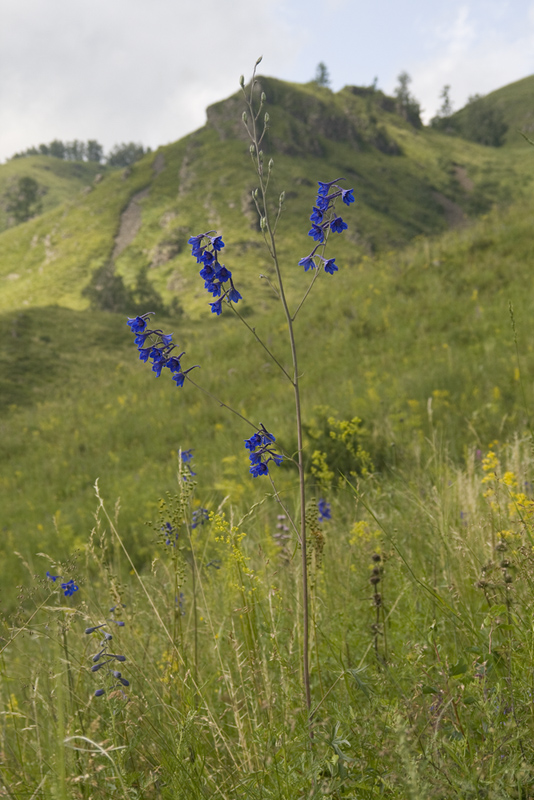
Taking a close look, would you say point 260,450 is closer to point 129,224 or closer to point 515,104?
point 129,224

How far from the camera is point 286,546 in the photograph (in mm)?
3123

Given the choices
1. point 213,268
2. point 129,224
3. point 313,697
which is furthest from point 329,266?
point 129,224

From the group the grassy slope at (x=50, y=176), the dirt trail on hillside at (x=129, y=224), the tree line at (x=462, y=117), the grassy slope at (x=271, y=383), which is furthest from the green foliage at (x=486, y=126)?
the grassy slope at (x=271, y=383)

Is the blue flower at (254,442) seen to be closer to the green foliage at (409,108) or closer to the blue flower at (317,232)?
the blue flower at (317,232)

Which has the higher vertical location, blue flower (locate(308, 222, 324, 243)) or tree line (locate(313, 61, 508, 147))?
tree line (locate(313, 61, 508, 147))

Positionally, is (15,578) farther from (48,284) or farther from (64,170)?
(64,170)

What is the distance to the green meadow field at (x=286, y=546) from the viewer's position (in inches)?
53.1

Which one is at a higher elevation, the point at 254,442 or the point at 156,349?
the point at 156,349

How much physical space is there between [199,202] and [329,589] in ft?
177

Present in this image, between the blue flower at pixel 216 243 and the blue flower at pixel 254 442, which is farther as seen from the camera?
the blue flower at pixel 254 442

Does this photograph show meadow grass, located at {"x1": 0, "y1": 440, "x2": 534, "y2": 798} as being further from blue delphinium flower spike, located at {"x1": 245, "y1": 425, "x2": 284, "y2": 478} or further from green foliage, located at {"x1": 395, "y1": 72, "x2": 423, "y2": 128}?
green foliage, located at {"x1": 395, "y1": 72, "x2": 423, "y2": 128}

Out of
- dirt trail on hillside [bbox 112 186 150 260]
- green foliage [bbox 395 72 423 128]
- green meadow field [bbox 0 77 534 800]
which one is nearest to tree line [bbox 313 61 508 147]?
green foliage [bbox 395 72 423 128]

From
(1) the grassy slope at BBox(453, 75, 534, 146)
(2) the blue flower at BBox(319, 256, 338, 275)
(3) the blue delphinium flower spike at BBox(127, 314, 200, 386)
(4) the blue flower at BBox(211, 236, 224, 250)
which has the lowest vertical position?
(3) the blue delphinium flower spike at BBox(127, 314, 200, 386)

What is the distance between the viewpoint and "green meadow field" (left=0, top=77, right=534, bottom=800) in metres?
1.35
